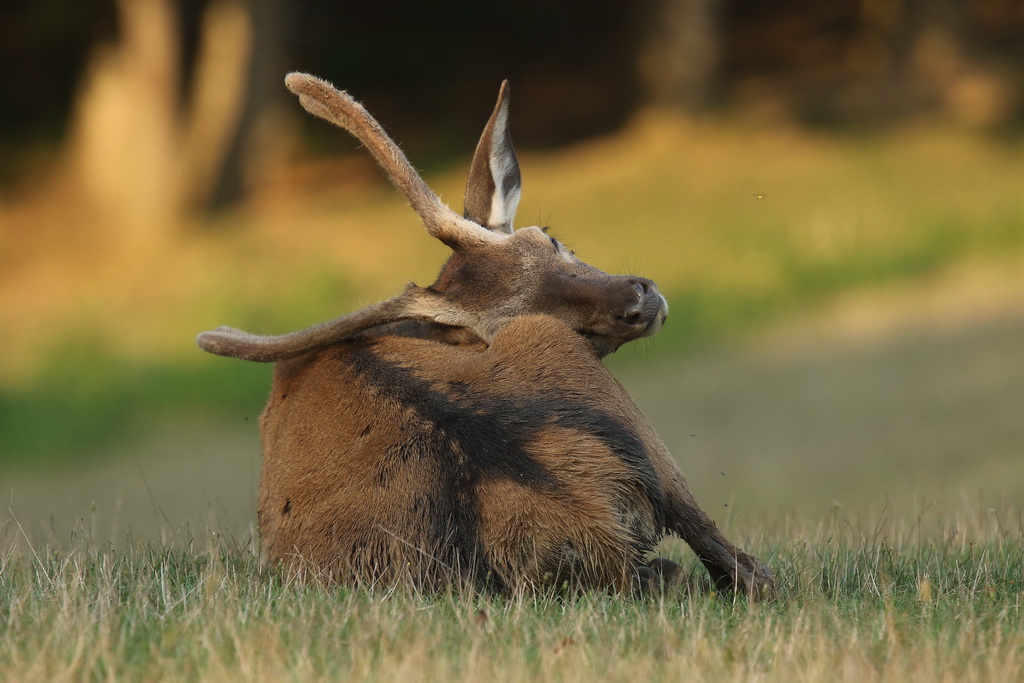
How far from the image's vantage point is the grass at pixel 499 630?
3.38 m

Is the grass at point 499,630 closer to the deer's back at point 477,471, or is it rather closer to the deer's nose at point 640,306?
the deer's back at point 477,471

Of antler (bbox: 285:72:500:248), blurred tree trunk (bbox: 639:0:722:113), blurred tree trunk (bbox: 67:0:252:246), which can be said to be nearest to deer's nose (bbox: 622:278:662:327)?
antler (bbox: 285:72:500:248)

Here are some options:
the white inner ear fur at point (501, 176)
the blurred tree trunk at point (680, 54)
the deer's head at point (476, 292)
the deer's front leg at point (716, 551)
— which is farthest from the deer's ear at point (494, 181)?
the blurred tree trunk at point (680, 54)

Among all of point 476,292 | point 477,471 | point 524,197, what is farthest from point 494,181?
point 524,197

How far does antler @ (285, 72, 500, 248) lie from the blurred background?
3591mm

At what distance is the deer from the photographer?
4.17m

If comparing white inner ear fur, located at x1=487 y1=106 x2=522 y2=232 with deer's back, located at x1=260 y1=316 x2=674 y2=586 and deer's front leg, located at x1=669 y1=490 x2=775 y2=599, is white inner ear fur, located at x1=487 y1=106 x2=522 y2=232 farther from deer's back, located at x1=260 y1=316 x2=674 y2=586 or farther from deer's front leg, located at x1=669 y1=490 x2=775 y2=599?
deer's front leg, located at x1=669 y1=490 x2=775 y2=599

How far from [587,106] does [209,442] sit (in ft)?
32.8

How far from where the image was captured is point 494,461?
420 cm

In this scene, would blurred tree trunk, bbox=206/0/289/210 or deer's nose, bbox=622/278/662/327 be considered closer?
deer's nose, bbox=622/278/662/327

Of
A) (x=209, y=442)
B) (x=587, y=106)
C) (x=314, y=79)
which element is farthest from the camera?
(x=587, y=106)

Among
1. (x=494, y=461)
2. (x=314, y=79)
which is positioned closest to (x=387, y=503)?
(x=494, y=461)

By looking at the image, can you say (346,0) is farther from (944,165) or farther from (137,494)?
(137,494)

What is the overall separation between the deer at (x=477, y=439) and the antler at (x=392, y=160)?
1 cm
